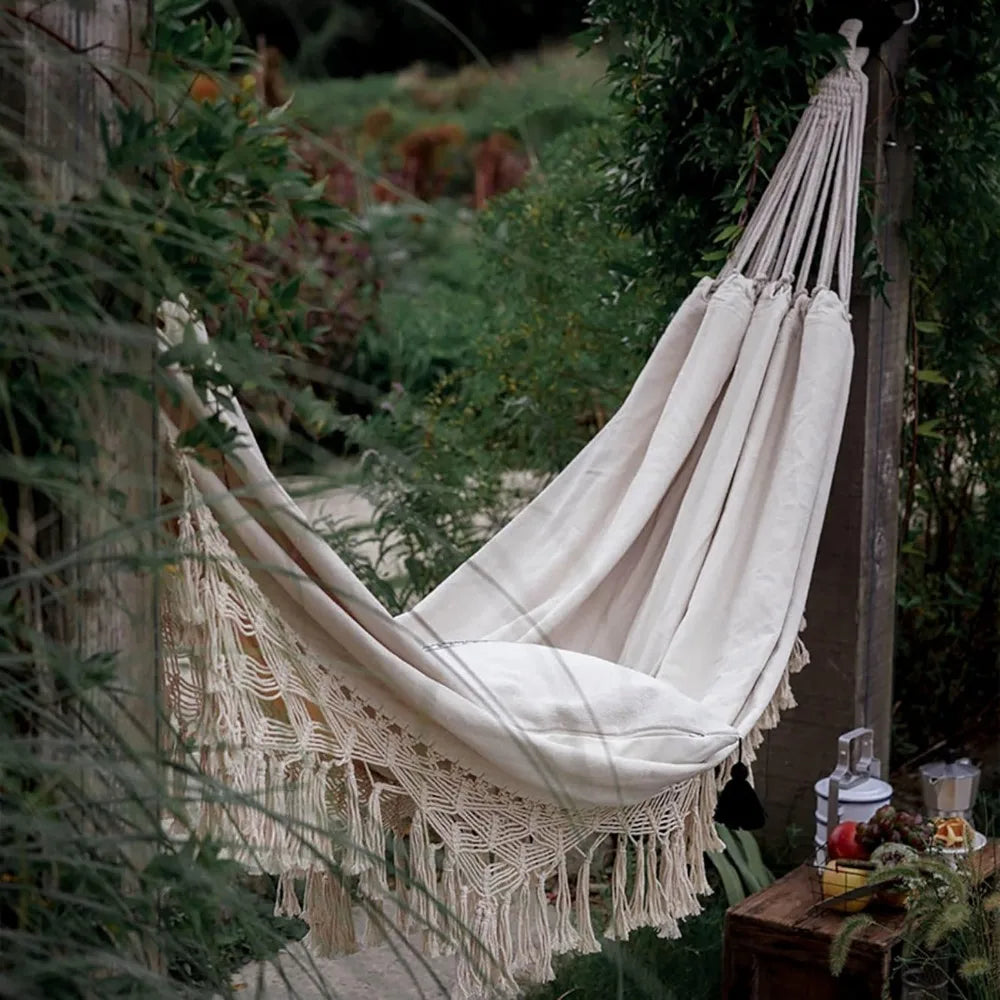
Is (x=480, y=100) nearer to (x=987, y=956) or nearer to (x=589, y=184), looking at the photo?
(x=589, y=184)

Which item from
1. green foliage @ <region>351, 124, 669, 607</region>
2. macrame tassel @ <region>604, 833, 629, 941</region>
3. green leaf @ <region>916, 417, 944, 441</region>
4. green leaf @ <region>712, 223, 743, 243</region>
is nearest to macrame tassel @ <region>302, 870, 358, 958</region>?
macrame tassel @ <region>604, 833, 629, 941</region>

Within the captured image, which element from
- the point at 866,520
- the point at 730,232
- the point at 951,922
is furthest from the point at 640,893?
the point at 730,232

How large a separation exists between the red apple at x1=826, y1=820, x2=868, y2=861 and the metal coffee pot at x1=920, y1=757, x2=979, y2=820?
11.9 inches

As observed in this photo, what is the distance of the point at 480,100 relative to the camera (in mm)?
11805

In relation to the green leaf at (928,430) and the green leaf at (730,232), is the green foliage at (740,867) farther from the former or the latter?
the green leaf at (730,232)

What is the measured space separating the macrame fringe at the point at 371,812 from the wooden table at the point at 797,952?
14 cm

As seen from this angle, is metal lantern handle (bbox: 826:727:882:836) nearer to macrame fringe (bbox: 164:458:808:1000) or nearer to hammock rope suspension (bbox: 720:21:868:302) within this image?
macrame fringe (bbox: 164:458:808:1000)

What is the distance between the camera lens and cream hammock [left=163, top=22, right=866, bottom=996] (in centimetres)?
167

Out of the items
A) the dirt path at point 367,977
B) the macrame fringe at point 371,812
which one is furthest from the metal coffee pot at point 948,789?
the dirt path at point 367,977

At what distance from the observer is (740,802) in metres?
2.25

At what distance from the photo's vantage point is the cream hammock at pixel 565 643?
1668 mm

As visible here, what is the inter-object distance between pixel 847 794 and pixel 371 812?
91cm

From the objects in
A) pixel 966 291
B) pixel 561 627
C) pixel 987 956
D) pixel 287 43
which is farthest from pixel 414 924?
pixel 287 43

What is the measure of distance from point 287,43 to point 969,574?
6660 millimetres
